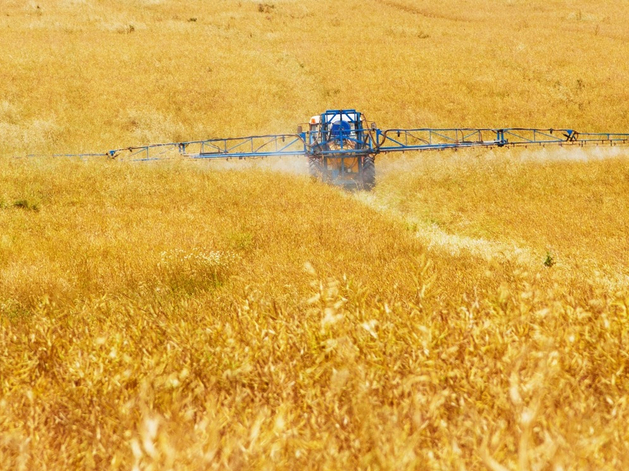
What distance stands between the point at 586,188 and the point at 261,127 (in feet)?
57.6

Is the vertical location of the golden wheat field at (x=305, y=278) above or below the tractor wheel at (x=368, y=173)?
above

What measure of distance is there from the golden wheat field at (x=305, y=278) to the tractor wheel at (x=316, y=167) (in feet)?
5.31

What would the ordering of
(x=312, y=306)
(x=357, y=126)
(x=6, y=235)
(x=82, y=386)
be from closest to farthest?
(x=82, y=386), (x=312, y=306), (x=6, y=235), (x=357, y=126)

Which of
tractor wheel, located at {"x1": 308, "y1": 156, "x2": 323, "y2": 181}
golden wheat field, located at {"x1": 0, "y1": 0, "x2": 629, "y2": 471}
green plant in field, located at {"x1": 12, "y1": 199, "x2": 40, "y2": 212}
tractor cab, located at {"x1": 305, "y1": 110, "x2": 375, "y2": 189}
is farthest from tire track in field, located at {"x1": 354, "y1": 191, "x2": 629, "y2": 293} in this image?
green plant in field, located at {"x1": 12, "y1": 199, "x2": 40, "y2": 212}

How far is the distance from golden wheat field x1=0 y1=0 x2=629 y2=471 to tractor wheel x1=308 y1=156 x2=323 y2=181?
5.31ft

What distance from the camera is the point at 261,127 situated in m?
26.4

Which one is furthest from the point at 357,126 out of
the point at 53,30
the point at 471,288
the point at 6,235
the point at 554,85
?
the point at 53,30

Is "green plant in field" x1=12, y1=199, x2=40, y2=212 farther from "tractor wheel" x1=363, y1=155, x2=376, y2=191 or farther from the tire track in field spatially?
"tractor wheel" x1=363, y1=155, x2=376, y2=191

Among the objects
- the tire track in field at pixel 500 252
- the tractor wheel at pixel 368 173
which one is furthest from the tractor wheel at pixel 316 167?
the tire track in field at pixel 500 252

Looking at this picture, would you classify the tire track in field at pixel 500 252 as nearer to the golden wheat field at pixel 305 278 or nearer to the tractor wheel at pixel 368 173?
the golden wheat field at pixel 305 278

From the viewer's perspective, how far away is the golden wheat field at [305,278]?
1641 millimetres

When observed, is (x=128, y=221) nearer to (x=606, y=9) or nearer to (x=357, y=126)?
(x=357, y=126)

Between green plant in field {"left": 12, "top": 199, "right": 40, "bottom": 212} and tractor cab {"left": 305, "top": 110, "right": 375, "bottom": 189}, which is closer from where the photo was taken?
green plant in field {"left": 12, "top": 199, "right": 40, "bottom": 212}

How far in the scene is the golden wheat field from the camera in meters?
1.64
